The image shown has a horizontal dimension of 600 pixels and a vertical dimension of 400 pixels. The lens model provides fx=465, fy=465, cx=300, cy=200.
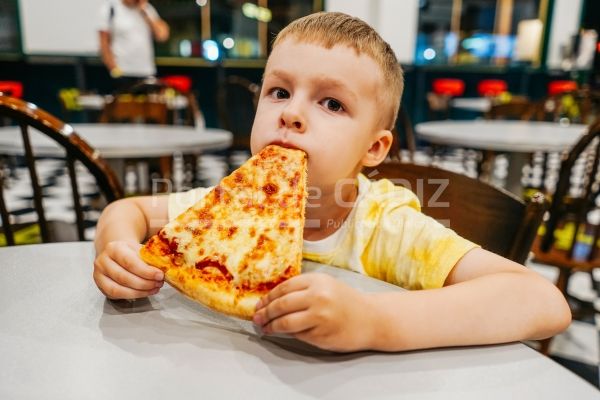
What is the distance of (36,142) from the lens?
186 centimetres

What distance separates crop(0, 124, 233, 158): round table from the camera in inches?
72.9

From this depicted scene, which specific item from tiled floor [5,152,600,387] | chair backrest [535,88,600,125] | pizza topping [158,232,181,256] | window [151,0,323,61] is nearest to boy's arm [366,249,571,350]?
pizza topping [158,232,181,256]

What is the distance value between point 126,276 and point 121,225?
0.29 meters

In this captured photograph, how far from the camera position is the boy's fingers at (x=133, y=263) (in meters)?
0.59

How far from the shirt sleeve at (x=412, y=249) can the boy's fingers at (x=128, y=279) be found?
46 cm

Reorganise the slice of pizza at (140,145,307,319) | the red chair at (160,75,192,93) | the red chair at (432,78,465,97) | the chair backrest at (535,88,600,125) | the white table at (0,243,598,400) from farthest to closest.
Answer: the red chair at (432,78,465,97) → the red chair at (160,75,192,93) → the chair backrest at (535,88,600,125) → the slice of pizza at (140,145,307,319) → the white table at (0,243,598,400)

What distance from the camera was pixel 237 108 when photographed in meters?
4.41

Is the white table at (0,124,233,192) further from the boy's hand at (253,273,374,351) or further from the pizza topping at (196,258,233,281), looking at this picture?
the boy's hand at (253,273,374,351)

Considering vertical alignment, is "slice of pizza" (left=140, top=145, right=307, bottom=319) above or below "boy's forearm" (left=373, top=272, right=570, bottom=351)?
above

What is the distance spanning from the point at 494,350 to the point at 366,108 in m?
0.50

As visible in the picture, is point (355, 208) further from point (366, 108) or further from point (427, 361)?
point (427, 361)

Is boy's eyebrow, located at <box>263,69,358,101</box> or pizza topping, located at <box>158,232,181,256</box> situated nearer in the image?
pizza topping, located at <box>158,232,181,256</box>

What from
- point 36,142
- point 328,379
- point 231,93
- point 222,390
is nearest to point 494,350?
point 328,379

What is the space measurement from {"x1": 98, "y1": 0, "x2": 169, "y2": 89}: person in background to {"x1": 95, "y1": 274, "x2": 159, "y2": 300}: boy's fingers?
4191mm
